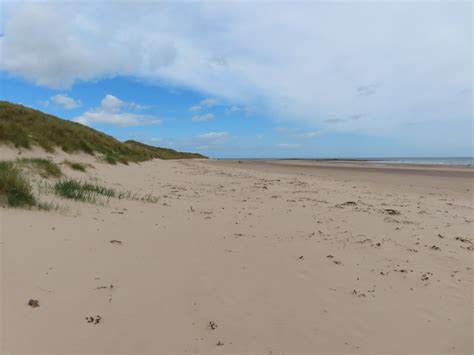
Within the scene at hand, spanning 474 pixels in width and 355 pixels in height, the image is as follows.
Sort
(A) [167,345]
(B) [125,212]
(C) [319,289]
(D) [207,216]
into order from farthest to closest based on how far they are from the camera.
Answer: (D) [207,216]
(B) [125,212]
(C) [319,289]
(A) [167,345]

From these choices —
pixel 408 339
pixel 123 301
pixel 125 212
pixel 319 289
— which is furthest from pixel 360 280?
pixel 125 212

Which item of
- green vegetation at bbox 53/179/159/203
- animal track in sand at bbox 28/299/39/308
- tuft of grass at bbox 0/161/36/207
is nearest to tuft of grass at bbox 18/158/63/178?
green vegetation at bbox 53/179/159/203

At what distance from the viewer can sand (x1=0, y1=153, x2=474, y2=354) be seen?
8.70ft

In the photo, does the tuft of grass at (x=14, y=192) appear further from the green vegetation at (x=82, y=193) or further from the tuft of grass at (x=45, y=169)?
the tuft of grass at (x=45, y=169)

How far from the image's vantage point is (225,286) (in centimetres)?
360

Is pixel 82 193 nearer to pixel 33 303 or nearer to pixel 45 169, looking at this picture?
pixel 45 169

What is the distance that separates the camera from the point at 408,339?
2.84m

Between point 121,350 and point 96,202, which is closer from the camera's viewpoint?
point 121,350

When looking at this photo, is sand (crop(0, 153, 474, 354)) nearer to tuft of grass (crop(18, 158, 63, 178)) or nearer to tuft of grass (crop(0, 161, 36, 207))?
tuft of grass (crop(0, 161, 36, 207))

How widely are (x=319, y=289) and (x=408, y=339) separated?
3.35ft

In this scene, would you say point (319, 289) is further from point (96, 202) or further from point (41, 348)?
point (96, 202)

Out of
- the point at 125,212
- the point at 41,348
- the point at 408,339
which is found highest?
the point at 125,212

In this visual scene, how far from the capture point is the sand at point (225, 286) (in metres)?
2.65

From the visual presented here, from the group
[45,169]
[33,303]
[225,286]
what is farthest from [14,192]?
[45,169]
